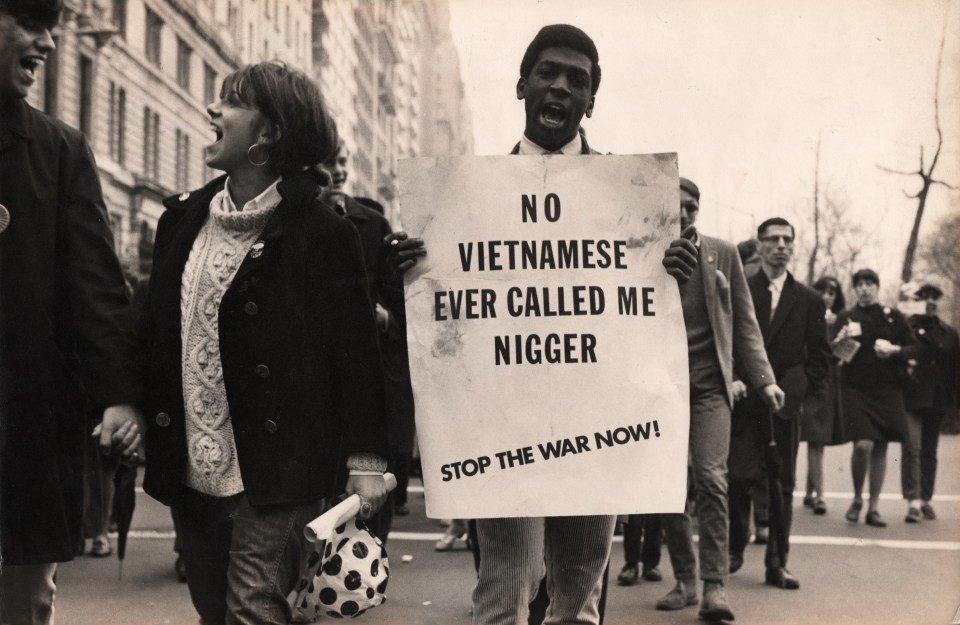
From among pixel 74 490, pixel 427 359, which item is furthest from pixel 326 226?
pixel 74 490

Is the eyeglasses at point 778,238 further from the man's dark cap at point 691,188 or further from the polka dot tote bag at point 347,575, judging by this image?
the polka dot tote bag at point 347,575

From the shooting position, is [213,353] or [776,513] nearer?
[213,353]

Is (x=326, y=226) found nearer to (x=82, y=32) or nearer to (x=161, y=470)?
(x=161, y=470)

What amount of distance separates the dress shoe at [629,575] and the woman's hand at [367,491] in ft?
12.3

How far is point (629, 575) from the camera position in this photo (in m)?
6.51

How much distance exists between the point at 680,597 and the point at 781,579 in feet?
2.90

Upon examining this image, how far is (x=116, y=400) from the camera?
292 cm

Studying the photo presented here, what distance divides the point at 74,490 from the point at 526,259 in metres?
1.43

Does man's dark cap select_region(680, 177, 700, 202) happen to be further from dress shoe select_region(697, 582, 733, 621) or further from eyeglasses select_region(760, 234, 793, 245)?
dress shoe select_region(697, 582, 733, 621)

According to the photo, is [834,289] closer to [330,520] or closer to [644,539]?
[644,539]

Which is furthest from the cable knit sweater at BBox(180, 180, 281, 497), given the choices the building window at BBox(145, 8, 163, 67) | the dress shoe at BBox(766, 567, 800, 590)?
the building window at BBox(145, 8, 163, 67)

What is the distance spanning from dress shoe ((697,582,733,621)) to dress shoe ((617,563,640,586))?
910mm

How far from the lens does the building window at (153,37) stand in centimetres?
1895

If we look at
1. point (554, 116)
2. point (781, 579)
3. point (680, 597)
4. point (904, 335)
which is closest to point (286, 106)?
point (554, 116)
